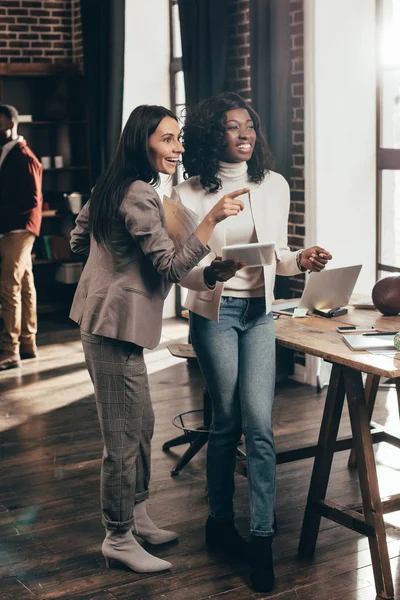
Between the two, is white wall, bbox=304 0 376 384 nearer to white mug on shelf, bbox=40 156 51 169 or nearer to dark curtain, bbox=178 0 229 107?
dark curtain, bbox=178 0 229 107

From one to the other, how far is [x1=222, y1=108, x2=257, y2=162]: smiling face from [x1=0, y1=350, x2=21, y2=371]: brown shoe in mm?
3586

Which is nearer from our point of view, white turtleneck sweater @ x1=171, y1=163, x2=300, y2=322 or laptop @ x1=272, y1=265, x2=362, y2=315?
white turtleneck sweater @ x1=171, y1=163, x2=300, y2=322

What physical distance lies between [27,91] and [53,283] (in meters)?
1.78

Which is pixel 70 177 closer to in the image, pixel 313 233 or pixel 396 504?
pixel 313 233

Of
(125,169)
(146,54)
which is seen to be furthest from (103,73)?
(125,169)

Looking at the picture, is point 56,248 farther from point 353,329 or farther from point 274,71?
point 353,329

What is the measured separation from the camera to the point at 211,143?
10.8ft

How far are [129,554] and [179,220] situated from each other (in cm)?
120

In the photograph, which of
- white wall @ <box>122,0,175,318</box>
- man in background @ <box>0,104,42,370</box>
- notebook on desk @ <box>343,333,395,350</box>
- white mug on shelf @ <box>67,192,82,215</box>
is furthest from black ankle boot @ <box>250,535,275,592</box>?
white mug on shelf @ <box>67,192,82,215</box>

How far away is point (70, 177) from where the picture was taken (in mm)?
8648

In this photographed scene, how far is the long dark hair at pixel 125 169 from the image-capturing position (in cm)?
297

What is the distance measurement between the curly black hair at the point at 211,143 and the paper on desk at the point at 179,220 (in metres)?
0.15

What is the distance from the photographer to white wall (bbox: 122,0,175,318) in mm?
7562

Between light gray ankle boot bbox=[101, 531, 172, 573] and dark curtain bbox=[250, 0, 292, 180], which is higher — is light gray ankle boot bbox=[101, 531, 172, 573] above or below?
below
